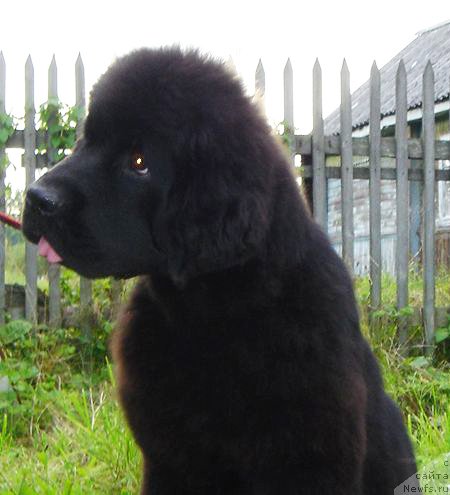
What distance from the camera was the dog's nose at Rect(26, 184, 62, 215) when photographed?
214 cm

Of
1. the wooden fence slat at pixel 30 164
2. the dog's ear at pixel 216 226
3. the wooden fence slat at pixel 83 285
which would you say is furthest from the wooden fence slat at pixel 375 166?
the dog's ear at pixel 216 226

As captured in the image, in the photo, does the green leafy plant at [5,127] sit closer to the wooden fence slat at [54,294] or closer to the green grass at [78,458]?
the wooden fence slat at [54,294]

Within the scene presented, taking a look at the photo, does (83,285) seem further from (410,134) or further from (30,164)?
(410,134)

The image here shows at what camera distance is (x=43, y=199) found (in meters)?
2.14

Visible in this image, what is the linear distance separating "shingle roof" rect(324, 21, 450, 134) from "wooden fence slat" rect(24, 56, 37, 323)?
7609mm

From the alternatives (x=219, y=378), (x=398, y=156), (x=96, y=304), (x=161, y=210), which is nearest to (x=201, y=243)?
(x=161, y=210)

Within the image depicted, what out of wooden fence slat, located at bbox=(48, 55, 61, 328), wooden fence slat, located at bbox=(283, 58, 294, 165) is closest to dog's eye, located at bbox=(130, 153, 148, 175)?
wooden fence slat, located at bbox=(48, 55, 61, 328)

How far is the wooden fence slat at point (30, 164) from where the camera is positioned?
19.3ft

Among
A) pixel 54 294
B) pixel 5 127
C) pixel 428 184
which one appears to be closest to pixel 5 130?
pixel 5 127

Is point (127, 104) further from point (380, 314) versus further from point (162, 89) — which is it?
point (380, 314)

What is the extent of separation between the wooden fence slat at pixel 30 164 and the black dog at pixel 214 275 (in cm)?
375

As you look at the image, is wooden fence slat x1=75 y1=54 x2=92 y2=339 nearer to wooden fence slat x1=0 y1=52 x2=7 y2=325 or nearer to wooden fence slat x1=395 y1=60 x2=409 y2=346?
wooden fence slat x1=0 y1=52 x2=7 y2=325

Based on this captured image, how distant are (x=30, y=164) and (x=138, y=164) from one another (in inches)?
154

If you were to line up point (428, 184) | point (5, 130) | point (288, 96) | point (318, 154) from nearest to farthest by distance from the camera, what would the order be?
point (5, 130) < point (288, 96) < point (318, 154) < point (428, 184)
